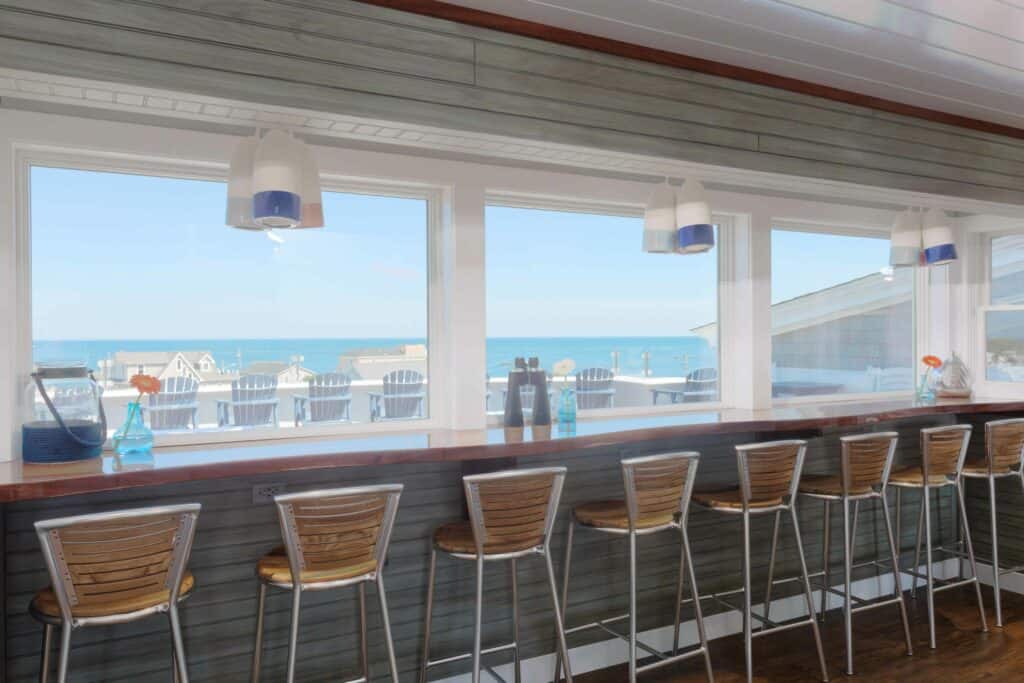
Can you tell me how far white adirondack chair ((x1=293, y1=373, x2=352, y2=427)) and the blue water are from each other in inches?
2.0

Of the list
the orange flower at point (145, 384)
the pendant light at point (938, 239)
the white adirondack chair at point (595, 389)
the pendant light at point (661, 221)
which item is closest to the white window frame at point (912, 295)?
the pendant light at point (938, 239)

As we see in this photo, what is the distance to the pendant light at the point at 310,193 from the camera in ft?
7.70

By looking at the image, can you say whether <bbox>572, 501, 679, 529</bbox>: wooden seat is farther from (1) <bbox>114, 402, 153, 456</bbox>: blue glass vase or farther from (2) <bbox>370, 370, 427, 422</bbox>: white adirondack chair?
(1) <bbox>114, 402, 153, 456</bbox>: blue glass vase

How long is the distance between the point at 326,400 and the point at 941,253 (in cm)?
317

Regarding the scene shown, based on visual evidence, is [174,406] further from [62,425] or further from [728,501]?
[728,501]

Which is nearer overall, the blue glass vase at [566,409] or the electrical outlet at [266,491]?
the electrical outlet at [266,491]

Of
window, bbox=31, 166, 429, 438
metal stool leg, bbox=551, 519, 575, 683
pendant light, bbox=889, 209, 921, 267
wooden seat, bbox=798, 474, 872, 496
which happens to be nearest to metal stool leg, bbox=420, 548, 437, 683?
metal stool leg, bbox=551, 519, 575, 683

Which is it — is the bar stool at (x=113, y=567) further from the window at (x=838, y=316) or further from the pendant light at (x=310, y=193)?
the window at (x=838, y=316)

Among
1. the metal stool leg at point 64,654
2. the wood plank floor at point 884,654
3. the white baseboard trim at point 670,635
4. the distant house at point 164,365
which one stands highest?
the distant house at point 164,365

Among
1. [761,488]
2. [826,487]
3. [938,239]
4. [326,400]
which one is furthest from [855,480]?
[326,400]

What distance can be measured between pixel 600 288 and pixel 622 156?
3.19ft

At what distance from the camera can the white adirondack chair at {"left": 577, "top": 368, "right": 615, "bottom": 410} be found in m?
3.54

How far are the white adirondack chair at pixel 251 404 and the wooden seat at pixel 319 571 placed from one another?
2.28 ft

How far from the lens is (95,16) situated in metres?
1.92
